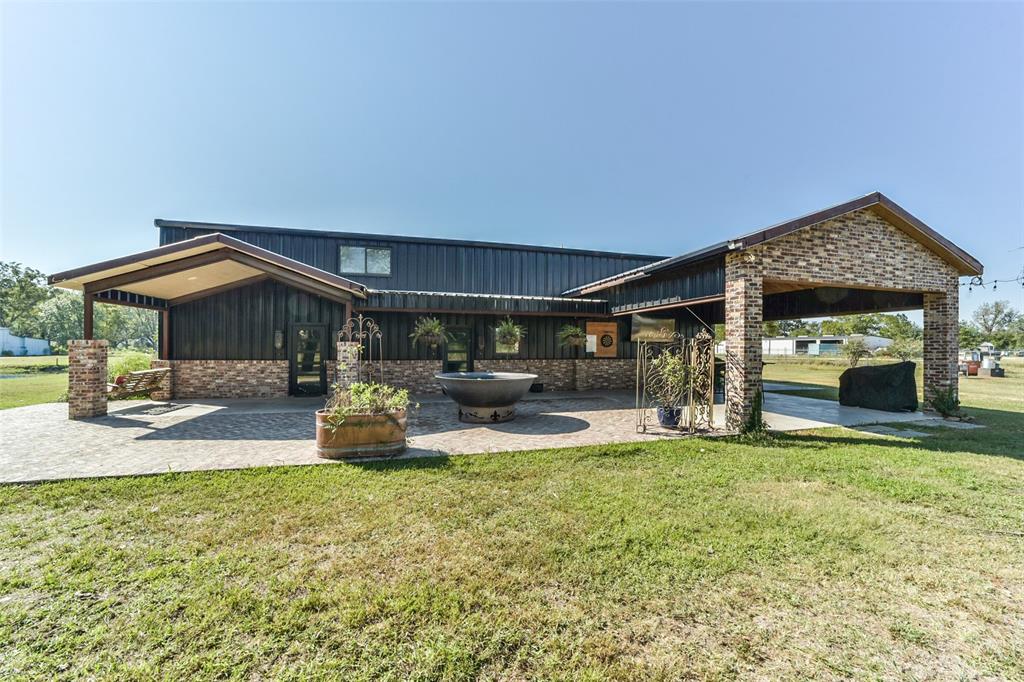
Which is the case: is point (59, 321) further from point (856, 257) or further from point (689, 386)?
point (856, 257)

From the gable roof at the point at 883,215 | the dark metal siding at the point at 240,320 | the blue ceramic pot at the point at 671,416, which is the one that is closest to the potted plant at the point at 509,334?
the gable roof at the point at 883,215

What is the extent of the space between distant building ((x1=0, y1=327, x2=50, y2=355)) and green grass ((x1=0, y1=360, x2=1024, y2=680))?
181 feet

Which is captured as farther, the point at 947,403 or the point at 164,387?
the point at 164,387

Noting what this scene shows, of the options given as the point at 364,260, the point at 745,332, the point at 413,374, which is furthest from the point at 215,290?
the point at 745,332

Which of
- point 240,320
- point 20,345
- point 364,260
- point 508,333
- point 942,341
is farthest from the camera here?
point 20,345

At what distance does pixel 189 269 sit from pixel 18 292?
45721mm

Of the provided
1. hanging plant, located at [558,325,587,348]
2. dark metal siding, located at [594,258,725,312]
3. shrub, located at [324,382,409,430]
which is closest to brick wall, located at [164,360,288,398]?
shrub, located at [324,382,409,430]

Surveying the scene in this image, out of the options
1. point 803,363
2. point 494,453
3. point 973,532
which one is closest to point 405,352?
point 494,453

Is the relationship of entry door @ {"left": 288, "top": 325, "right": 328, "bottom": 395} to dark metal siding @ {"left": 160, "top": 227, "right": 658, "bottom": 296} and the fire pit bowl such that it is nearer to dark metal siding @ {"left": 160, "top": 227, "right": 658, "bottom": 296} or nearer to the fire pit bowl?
dark metal siding @ {"left": 160, "top": 227, "right": 658, "bottom": 296}

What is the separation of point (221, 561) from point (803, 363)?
3967cm

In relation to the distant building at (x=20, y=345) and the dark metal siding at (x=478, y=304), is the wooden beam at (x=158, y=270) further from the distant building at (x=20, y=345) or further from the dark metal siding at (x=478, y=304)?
the distant building at (x=20, y=345)

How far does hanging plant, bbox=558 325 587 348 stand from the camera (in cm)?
1335

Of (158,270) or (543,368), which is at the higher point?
(158,270)

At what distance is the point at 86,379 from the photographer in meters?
8.18
